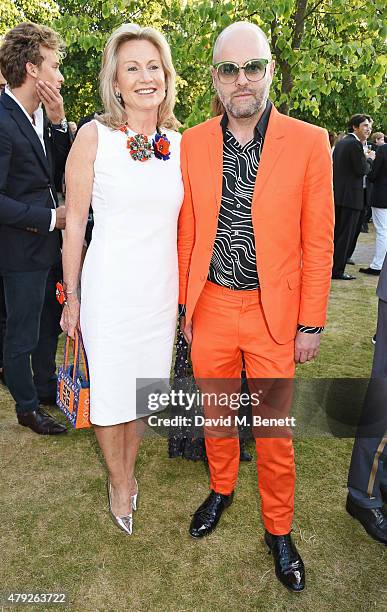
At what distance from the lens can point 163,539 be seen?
2.76m

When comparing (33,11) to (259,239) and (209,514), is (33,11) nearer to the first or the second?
(259,239)

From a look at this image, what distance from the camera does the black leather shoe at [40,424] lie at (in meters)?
3.66

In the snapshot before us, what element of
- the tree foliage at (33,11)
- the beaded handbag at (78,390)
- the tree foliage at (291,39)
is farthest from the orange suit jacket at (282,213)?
the tree foliage at (33,11)

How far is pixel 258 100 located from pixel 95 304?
1.19 m

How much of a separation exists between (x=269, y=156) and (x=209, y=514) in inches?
75.0

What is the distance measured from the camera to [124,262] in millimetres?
2414

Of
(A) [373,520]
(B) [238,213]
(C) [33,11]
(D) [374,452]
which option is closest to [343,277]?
(D) [374,452]

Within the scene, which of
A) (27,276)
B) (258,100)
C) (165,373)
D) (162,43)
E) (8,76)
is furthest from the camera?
(27,276)

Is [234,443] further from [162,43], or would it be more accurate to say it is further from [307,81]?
[307,81]

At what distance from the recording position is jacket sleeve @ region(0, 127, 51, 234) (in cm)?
302

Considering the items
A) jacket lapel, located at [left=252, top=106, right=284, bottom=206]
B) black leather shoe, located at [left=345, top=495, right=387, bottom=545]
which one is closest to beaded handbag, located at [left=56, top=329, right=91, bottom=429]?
jacket lapel, located at [left=252, top=106, right=284, bottom=206]

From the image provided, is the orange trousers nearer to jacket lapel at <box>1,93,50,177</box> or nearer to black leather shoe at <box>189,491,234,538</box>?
black leather shoe at <box>189,491,234,538</box>

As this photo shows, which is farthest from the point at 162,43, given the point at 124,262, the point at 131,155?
the point at 124,262

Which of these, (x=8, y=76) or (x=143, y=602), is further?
(x=8, y=76)
